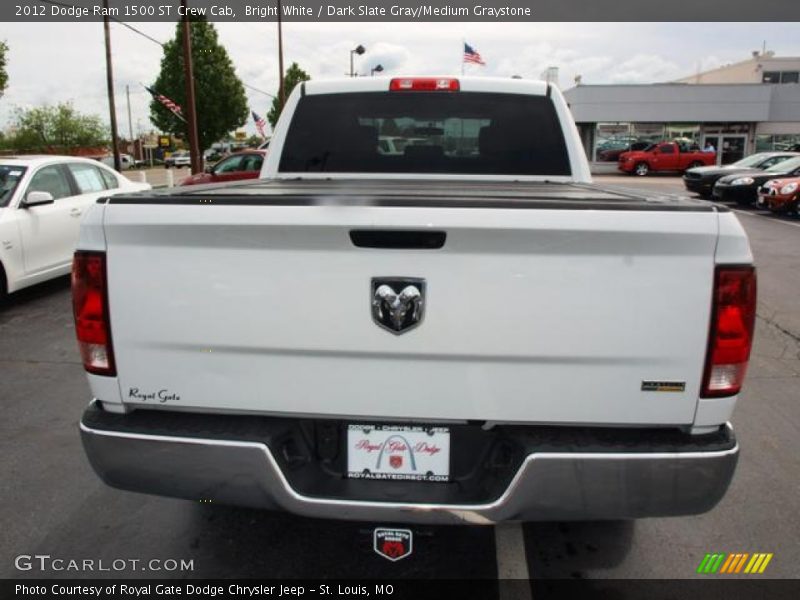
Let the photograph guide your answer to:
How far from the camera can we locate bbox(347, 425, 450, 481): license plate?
2195 mm

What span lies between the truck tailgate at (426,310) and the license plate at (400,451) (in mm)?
82

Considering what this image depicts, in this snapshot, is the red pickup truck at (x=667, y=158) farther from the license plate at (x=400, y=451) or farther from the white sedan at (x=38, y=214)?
the license plate at (x=400, y=451)

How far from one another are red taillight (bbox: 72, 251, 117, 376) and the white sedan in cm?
561

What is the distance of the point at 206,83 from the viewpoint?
40.6 m

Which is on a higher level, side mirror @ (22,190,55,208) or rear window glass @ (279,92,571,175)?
rear window glass @ (279,92,571,175)

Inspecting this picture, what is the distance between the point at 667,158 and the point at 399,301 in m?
36.4

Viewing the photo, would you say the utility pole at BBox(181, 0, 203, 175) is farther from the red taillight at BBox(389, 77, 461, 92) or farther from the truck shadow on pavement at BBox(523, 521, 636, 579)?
the truck shadow on pavement at BBox(523, 521, 636, 579)

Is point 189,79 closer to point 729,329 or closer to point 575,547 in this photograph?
point 575,547

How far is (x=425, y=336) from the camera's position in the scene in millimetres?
2047

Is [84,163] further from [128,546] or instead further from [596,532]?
[596,532]

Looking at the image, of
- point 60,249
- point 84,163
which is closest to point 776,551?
point 60,249

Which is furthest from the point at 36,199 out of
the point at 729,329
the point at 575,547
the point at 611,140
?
the point at 611,140

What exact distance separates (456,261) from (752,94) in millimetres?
43561

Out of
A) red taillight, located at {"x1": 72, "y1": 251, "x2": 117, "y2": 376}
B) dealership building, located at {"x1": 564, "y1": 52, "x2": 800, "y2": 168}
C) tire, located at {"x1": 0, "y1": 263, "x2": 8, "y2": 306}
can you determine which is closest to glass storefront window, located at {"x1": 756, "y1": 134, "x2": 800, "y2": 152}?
dealership building, located at {"x1": 564, "y1": 52, "x2": 800, "y2": 168}
